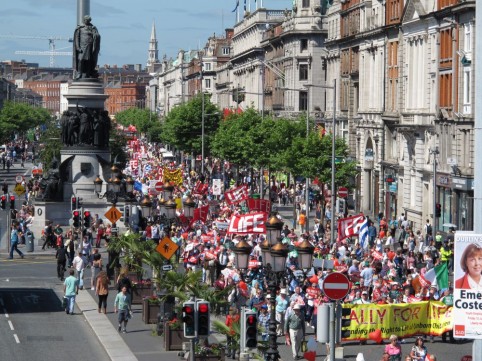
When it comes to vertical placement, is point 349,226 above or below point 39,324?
above

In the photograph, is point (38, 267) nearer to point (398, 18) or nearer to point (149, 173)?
point (398, 18)

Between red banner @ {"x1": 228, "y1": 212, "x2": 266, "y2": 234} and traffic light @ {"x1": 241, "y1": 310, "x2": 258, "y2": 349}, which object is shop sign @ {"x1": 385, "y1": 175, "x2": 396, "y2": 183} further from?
traffic light @ {"x1": 241, "y1": 310, "x2": 258, "y2": 349}

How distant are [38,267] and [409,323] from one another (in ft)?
81.7

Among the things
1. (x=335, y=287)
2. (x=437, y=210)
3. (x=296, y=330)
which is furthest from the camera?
(x=437, y=210)

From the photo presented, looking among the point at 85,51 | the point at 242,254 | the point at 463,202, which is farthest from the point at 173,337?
the point at 85,51

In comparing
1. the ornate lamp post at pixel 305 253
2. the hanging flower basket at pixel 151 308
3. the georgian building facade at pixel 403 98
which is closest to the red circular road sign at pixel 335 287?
the ornate lamp post at pixel 305 253

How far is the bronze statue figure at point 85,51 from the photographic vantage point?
7981 cm

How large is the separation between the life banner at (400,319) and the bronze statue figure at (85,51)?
154ft

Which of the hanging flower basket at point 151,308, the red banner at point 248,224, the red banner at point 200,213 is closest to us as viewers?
the hanging flower basket at point 151,308

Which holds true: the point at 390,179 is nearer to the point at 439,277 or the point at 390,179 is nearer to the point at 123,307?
the point at 439,277

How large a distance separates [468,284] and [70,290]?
23.6m

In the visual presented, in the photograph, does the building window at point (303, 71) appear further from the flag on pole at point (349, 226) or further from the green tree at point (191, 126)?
the flag on pole at point (349, 226)

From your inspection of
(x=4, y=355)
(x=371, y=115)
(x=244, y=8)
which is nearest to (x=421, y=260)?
(x=4, y=355)

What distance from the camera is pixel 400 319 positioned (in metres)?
34.8
